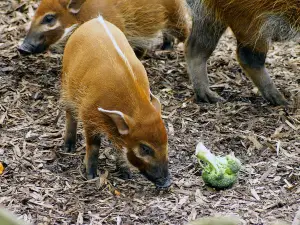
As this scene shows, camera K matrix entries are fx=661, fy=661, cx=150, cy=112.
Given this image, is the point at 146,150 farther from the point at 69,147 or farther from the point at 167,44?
the point at 167,44

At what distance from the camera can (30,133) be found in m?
4.58

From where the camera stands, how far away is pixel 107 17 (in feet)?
17.3

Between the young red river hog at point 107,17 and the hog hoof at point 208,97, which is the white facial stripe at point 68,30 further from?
the hog hoof at point 208,97

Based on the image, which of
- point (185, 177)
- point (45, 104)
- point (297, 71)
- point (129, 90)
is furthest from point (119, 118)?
point (297, 71)

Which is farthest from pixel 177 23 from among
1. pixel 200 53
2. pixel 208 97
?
pixel 208 97

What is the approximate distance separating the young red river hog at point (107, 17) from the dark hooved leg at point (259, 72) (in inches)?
28.3

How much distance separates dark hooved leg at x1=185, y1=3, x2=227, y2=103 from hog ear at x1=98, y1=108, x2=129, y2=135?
5.07 feet

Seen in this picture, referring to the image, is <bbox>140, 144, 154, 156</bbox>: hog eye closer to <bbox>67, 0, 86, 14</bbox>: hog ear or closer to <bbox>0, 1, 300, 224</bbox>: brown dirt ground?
<bbox>0, 1, 300, 224</bbox>: brown dirt ground

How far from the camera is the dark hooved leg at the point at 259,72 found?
16.2 ft

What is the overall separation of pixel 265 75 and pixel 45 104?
169 cm

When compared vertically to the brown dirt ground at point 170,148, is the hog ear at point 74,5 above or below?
above

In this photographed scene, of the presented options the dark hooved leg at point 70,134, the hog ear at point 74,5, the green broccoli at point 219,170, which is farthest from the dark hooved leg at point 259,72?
the dark hooved leg at point 70,134

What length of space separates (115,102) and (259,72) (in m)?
1.63

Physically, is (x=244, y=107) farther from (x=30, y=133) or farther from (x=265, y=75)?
(x=30, y=133)
